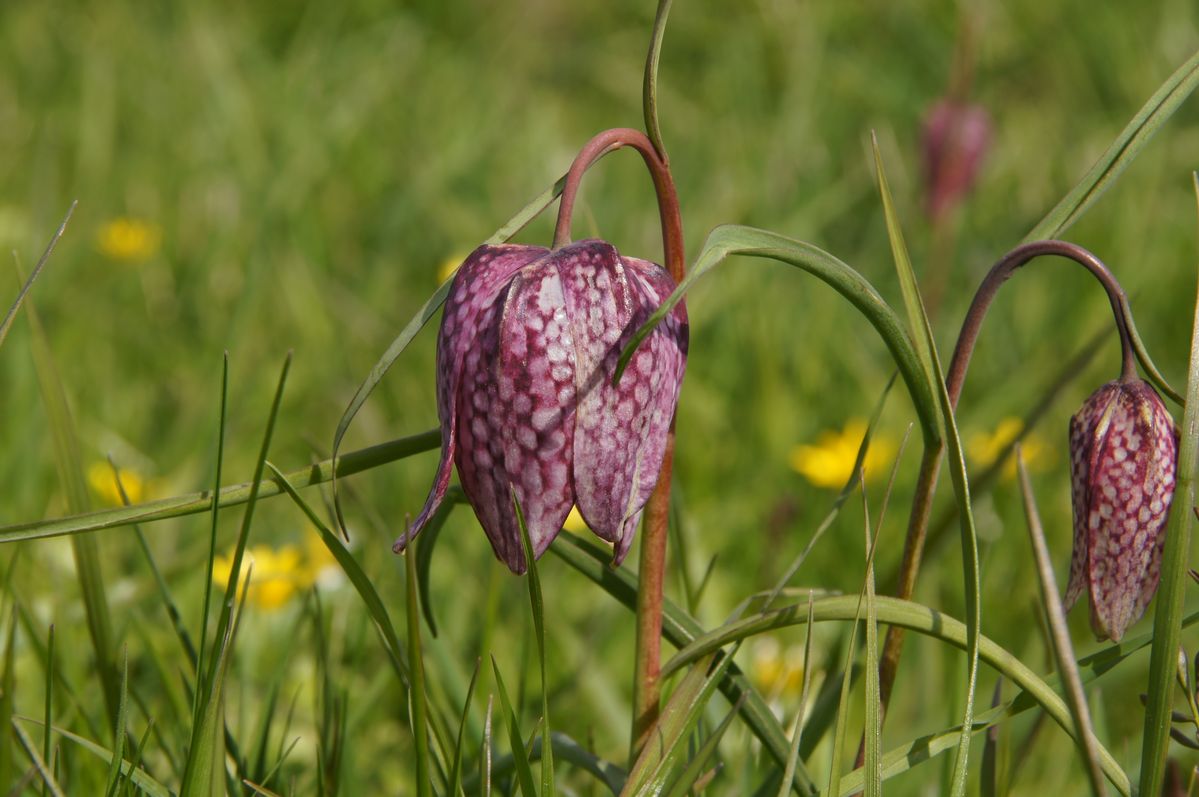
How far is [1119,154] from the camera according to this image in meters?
0.79

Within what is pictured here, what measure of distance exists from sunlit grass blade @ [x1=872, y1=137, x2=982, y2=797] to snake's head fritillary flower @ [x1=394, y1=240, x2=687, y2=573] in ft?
0.41

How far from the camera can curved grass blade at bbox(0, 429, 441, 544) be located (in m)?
0.74

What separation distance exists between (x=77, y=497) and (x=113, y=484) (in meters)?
0.63

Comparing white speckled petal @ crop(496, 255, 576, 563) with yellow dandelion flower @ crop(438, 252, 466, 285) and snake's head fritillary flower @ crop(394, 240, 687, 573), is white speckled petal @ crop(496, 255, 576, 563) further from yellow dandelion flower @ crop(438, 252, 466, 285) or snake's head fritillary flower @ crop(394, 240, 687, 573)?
yellow dandelion flower @ crop(438, 252, 466, 285)

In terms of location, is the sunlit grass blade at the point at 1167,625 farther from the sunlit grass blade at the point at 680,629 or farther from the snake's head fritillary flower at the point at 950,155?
the snake's head fritillary flower at the point at 950,155

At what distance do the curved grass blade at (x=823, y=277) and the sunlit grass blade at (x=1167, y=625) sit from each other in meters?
0.13

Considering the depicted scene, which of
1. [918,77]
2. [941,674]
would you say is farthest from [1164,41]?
[941,674]

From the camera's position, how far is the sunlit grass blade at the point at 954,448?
713mm

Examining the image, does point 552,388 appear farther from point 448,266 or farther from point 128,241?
point 128,241

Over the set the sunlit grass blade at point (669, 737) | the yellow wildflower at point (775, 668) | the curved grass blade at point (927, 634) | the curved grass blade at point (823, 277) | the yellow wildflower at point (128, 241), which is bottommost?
the yellow wildflower at point (775, 668)

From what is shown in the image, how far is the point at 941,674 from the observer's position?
4.75 ft

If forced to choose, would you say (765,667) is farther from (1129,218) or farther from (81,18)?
(81,18)

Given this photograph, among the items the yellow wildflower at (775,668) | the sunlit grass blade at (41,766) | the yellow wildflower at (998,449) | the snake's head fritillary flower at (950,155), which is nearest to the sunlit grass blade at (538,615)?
the sunlit grass blade at (41,766)

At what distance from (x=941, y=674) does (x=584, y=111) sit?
2527 millimetres
